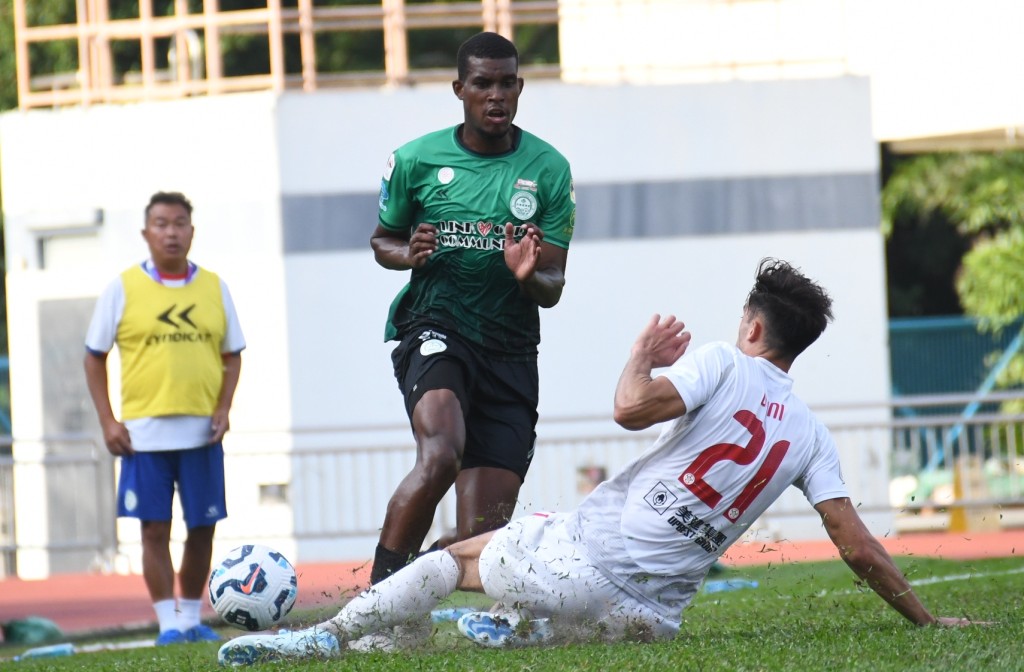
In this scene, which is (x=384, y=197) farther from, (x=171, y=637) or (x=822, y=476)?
(x=171, y=637)

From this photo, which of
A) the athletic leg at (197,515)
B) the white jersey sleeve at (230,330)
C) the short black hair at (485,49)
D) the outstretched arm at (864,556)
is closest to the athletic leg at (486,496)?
the outstretched arm at (864,556)

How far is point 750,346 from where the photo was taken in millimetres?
5570

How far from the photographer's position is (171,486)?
8.80 meters

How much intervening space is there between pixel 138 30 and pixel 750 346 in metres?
13.1

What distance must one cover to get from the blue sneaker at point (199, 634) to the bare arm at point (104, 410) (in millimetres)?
1030

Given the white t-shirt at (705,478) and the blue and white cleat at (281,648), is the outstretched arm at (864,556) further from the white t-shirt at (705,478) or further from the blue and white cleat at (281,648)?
the blue and white cleat at (281,648)

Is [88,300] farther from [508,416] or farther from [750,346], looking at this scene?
[750,346]

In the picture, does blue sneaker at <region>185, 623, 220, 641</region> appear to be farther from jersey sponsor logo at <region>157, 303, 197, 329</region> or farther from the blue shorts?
jersey sponsor logo at <region>157, 303, 197, 329</region>

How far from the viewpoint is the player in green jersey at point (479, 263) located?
6359mm

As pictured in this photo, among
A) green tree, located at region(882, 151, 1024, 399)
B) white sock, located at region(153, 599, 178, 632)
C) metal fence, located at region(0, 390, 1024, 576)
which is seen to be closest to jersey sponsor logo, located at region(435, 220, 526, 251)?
white sock, located at region(153, 599, 178, 632)

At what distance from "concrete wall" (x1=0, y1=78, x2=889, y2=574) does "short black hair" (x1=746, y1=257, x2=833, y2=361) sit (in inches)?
454

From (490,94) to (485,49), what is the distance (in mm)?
186

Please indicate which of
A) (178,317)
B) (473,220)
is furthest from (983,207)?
(473,220)

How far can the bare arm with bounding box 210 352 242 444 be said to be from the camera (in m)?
8.91
